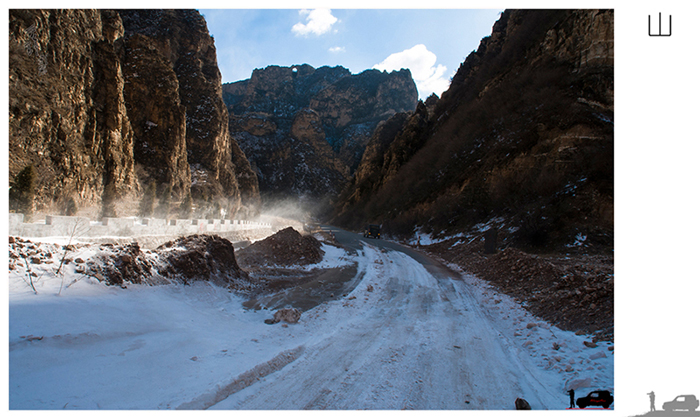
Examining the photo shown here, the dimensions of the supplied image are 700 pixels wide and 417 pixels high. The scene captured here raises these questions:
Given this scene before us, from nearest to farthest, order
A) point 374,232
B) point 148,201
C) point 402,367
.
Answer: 1. point 402,367
2. point 148,201
3. point 374,232

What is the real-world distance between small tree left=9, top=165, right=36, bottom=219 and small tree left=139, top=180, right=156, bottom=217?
514 inches

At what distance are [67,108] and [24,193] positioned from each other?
8.86 m

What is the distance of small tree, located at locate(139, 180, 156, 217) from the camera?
26497mm

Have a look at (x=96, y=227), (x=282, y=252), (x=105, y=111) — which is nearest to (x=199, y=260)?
(x=96, y=227)

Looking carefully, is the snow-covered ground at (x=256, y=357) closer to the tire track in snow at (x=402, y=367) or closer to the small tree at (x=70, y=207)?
the tire track in snow at (x=402, y=367)

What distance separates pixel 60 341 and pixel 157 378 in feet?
4.02

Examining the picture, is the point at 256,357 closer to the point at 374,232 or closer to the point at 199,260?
the point at 199,260

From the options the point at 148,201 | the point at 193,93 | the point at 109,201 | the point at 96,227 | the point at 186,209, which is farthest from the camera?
the point at 193,93

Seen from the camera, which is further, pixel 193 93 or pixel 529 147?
pixel 193 93

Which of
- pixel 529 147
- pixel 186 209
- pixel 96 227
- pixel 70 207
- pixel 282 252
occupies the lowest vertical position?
pixel 282 252

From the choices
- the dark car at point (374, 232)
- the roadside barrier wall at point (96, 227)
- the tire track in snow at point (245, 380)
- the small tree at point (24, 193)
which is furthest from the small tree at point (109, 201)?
the tire track in snow at point (245, 380)

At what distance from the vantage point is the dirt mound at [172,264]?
5.04 meters
